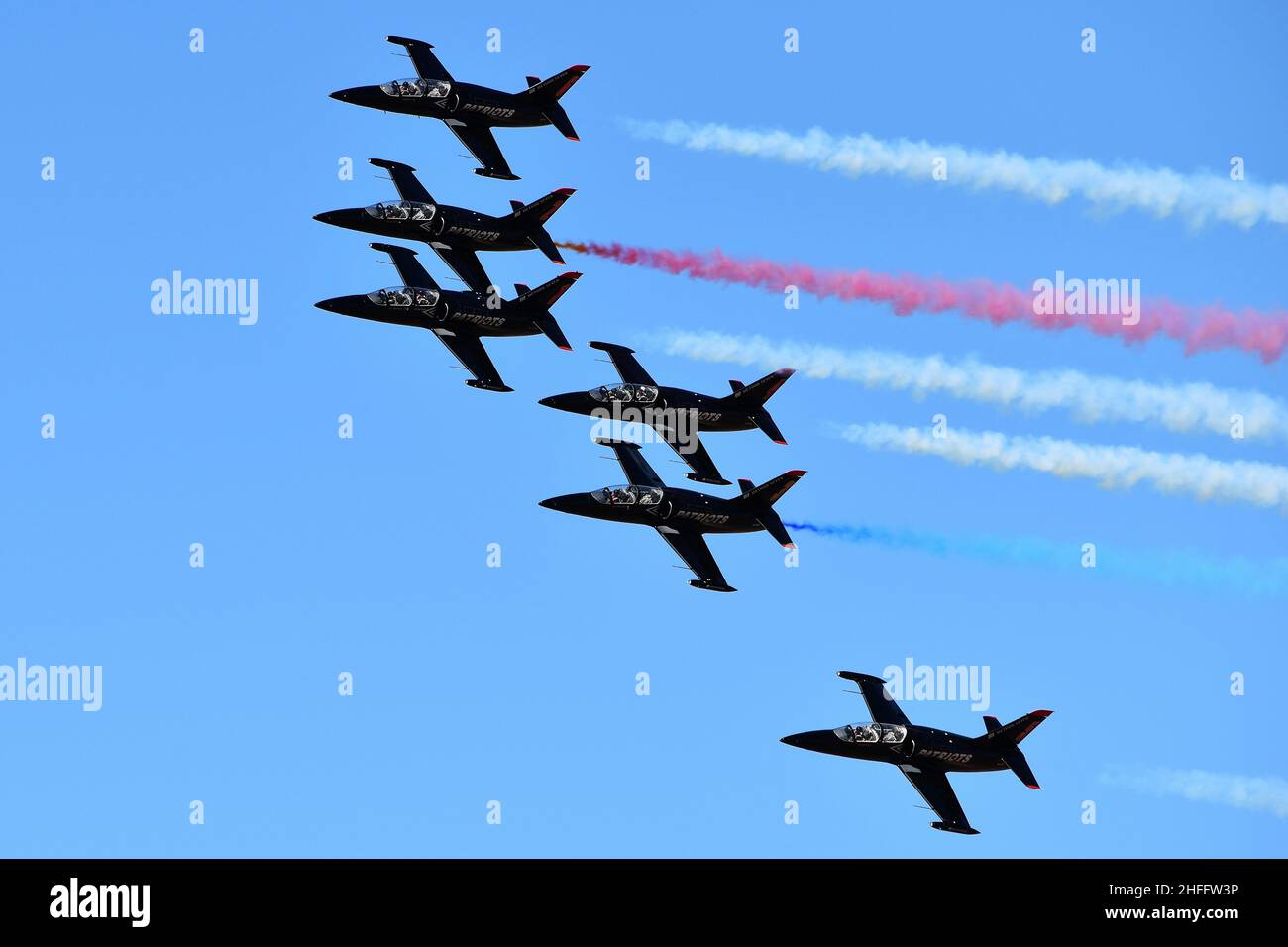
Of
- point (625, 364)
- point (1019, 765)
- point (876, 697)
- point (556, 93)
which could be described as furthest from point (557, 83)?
point (1019, 765)

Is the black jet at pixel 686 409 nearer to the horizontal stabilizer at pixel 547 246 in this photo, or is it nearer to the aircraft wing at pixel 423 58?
the horizontal stabilizer at pixel 547 246

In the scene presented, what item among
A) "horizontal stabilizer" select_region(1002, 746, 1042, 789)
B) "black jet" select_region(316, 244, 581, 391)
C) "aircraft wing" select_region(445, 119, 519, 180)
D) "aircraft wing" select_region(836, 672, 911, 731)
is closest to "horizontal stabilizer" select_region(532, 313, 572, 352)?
"black jet" select_region(316, 244, 581, 391)

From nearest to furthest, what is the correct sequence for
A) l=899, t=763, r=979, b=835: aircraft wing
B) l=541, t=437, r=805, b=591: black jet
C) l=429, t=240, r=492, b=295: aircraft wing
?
1. l=899, t=763, r=979, b=835: aircraft wing
2. l=541, t=437, r=805, b=591: black jet
3. l=429, t=240, r=492, b=295: aircraft wing

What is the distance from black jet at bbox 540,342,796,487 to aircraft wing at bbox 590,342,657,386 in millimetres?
1195

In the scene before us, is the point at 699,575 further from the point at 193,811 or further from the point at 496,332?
the point at 193,811

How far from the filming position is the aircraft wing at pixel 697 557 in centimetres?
10619

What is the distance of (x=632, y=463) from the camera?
110000 mm

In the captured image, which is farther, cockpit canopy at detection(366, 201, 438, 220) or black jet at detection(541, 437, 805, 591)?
cockpit canopy at detection(366, 201, 438, 220)

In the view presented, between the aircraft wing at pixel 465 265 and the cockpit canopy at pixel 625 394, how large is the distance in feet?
21.4

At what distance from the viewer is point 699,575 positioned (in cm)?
10631

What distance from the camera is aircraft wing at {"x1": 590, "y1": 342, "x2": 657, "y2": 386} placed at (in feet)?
364

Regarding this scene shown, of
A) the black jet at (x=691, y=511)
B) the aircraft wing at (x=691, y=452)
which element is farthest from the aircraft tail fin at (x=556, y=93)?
the black jet at (x=691, y=511)

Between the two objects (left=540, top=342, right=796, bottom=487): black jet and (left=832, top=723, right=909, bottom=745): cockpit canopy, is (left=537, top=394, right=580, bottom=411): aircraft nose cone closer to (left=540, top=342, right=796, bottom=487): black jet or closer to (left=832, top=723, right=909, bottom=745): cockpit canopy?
(left=540, top=342, right=796, bottom=487): black jet
